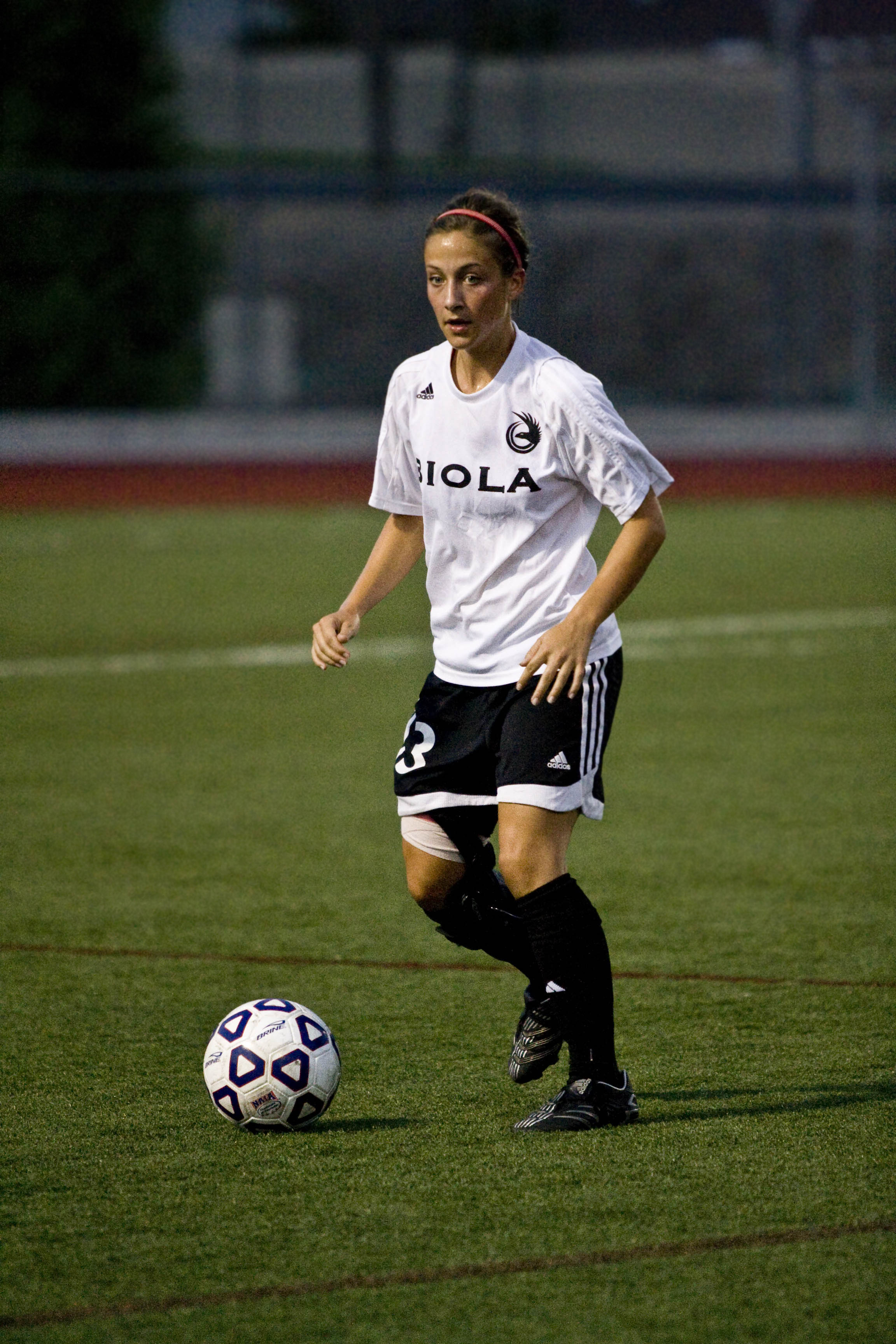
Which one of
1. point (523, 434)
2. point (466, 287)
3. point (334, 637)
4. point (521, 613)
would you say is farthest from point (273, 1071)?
point (466, 287)

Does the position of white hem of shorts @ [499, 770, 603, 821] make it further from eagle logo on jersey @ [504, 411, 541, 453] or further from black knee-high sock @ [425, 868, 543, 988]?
eagle logo on jersey @ [504, 411, 541, 453]

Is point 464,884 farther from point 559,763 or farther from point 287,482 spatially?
point 287,482

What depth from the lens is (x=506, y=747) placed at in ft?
12.7

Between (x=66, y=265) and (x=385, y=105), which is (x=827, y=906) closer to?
(x=66, y=265)

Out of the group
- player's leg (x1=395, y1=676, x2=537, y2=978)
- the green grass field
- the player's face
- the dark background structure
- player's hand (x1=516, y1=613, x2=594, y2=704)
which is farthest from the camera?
the dark background structure

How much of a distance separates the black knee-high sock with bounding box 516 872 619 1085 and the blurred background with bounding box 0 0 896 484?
20435mm

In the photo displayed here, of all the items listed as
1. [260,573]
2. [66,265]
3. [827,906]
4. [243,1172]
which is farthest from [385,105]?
[243,1172]

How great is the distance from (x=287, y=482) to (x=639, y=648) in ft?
39.2

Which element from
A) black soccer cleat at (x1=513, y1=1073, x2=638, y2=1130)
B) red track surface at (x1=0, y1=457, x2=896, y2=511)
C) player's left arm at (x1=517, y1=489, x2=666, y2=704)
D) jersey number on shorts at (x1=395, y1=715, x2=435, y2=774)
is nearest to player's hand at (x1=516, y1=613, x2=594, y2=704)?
player's left arm at (x1=517, y1=489, x2=666, y2=704)

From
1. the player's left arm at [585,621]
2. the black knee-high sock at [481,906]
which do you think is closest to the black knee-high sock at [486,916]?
the black knee-high sock at [481,906]

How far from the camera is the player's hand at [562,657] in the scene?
3729 mm

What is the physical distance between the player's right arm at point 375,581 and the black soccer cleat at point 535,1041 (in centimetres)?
86

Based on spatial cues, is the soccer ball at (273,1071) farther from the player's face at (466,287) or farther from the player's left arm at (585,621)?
the player's face at (466,287)

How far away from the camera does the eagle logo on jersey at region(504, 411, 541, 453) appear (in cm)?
385
